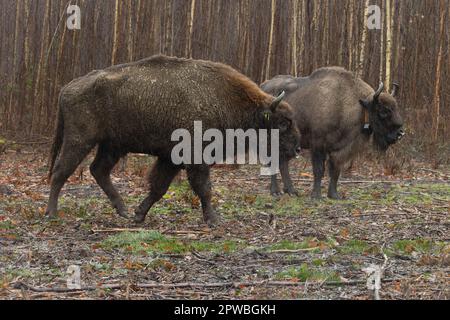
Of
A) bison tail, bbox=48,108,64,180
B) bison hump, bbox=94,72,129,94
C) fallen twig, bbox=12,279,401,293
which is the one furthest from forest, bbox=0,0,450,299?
bison hump, bbox=94,72,129,94

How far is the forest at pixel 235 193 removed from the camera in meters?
5.64

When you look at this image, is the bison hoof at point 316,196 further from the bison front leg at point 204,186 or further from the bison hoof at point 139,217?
the bison hoof at point 139,217

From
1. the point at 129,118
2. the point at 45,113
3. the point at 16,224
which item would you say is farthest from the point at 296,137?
the point at 45,113

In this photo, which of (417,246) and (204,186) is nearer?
(417,246)

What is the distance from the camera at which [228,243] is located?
23.1 ft

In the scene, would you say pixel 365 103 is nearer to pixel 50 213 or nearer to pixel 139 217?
pixel 139 217

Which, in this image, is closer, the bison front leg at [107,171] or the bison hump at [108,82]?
the bison hump at [108,82]

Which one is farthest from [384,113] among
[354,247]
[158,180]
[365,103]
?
[354,247]

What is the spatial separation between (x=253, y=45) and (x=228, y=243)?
388 inches

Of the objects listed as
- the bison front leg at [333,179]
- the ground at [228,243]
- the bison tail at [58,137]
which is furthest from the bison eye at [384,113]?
the bison tail at [58,137]

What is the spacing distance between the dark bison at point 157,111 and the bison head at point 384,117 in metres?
2.42

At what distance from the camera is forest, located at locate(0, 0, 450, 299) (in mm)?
5641

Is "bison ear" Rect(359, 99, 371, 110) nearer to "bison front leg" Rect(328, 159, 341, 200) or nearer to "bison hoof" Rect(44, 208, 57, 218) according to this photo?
"bison front leg" Rect(328, 159, 341, 200)
